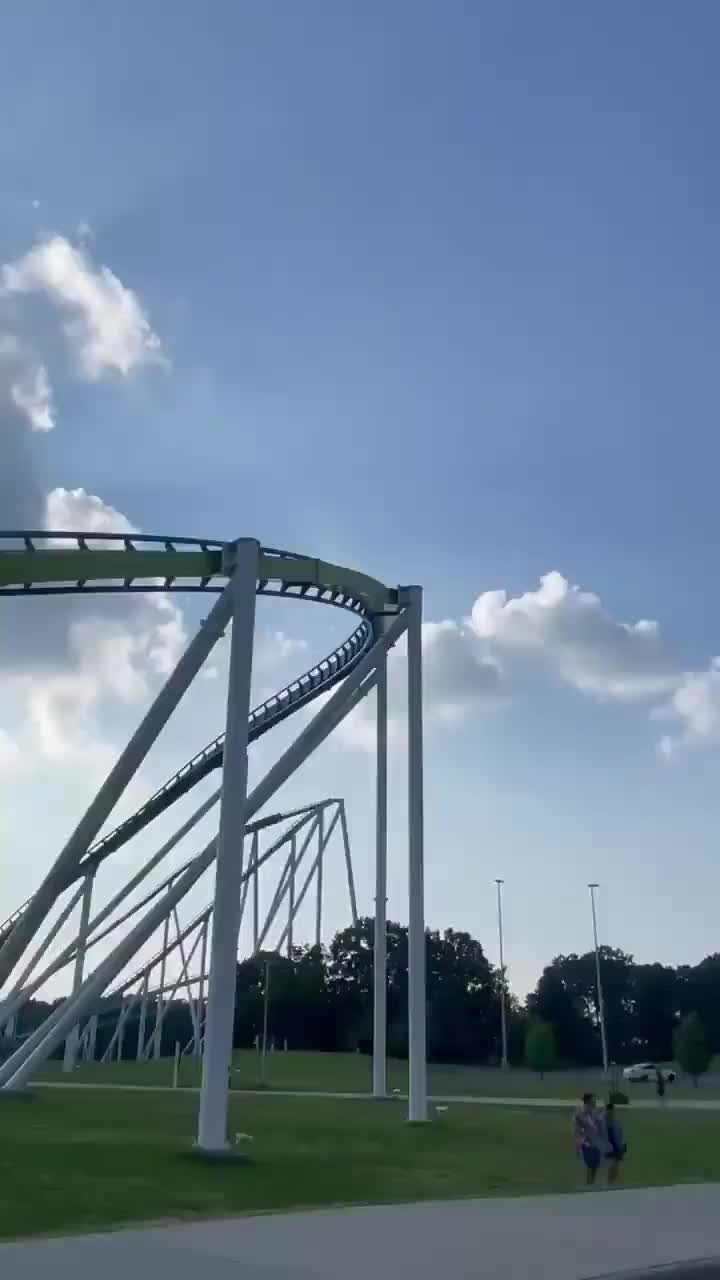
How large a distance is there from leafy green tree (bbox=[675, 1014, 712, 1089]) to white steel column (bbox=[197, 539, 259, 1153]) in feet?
165

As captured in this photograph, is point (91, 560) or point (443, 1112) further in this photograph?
point (443, 1112)

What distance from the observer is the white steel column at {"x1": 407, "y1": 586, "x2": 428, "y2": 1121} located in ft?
84.5

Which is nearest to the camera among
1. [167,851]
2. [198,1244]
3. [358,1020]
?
[198,1244]

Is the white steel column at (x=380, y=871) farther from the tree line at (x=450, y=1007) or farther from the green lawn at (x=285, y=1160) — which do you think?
the tree line at (x=450, y=1007)

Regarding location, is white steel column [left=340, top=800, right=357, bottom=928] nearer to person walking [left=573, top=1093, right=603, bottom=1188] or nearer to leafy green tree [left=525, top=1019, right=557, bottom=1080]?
leafy green tree [left=525, top=1019, right=557, bottom=1080]

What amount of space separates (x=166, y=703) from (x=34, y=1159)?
9.17 meters

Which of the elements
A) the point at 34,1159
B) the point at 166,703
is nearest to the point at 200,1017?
the point at 166,703

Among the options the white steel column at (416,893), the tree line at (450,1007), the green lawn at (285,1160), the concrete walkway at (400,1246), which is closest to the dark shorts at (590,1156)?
the green lawn at (285,1160)

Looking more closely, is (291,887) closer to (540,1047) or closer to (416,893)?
(540,1047)

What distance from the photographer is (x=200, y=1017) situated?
7288 centimetres

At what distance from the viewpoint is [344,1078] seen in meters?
67.4

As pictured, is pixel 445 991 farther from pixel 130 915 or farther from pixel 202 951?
pixel 130 915

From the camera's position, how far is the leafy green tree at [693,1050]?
6397 cm

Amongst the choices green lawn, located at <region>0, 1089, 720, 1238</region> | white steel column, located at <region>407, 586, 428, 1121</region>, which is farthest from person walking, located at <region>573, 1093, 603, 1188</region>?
white steel column, located at <region>407, 586, 428, 1121</region>
